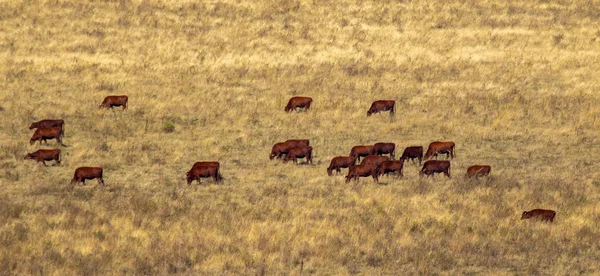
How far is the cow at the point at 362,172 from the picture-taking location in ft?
79.8

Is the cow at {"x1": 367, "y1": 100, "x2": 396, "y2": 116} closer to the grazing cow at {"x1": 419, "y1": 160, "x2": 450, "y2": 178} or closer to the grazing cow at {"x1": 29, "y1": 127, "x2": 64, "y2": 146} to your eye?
the grazing cow at {"x1": 419, "y1": 160, "x2": 450, "y2": 178}

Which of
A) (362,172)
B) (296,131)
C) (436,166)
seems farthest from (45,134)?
(436,166)

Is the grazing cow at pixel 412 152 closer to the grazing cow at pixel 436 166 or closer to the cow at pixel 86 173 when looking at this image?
the grazing cow at pixel 436 166

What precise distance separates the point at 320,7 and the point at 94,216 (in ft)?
100

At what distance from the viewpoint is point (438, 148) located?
27484 millimetres

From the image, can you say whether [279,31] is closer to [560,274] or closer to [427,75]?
[427,75]

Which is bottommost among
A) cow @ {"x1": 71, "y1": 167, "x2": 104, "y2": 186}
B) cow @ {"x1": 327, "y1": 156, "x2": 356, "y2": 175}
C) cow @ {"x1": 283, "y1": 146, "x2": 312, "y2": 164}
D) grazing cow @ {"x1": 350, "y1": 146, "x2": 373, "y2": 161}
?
cow @ {"x1": 71, "y1": 167, "x2": 104, "y2": 186}

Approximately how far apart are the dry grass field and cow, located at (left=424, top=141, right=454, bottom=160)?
50cm

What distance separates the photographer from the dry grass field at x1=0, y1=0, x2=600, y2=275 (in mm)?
18047

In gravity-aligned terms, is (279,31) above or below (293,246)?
above

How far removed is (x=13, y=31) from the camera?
4444 centimetres

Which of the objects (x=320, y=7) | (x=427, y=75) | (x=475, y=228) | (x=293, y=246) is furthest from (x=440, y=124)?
(x=320, y=7)

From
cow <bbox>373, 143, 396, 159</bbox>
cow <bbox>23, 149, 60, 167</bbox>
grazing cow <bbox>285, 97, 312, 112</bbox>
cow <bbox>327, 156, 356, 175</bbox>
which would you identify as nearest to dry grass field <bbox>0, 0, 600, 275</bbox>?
cow <bbox>23, 149, 60, 167</bbox>

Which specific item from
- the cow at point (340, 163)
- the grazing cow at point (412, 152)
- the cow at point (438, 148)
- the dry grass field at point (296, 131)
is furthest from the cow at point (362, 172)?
the cow at point (438, 148)
